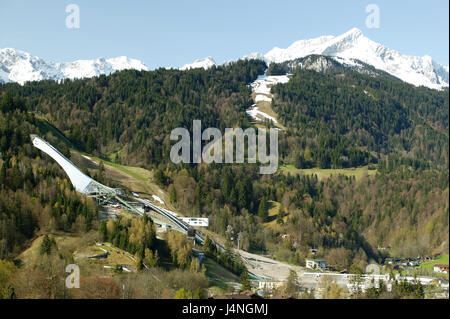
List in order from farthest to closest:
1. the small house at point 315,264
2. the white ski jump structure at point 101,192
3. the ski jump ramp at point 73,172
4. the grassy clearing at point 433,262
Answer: the small house at point 315,264 → the grassy clearing at point 433,262 → the ski jump ramp at point 73,172 → the white ski jump structure at point 101,192

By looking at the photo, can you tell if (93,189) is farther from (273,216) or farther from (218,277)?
(273,216)

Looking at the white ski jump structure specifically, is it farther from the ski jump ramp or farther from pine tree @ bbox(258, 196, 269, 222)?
pine tree @ bbox(258, 196, 269, 222)

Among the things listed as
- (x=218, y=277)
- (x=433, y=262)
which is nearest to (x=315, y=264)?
(x=433, y=262)

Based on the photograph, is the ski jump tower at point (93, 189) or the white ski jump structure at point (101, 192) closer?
the ski jump tower at point (93, 189)

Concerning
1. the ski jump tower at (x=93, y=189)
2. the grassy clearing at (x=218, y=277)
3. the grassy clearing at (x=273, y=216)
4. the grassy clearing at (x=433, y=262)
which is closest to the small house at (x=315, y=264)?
the grassy clearing at (x=273, y=216)

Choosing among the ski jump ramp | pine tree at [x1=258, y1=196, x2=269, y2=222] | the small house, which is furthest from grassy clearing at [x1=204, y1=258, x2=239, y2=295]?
pine tree at [x1=258, y1=196, x2=269, y2=222]

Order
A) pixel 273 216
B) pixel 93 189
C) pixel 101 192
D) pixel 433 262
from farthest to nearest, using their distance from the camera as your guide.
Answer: pixel 273 216, pixel 433 262, pixel 101 192, pixel 93 189

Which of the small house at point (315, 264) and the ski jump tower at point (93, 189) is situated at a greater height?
the ski jump tower at point (93, 189)

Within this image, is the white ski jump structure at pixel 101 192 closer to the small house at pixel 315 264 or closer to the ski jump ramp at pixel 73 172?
the ski jump ramp at pixel 73 172
